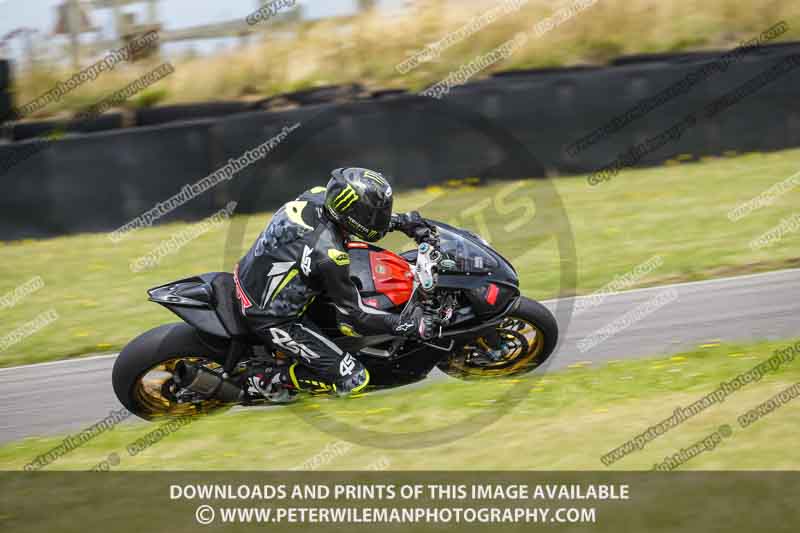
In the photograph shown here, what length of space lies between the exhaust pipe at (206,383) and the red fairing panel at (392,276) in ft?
4.20

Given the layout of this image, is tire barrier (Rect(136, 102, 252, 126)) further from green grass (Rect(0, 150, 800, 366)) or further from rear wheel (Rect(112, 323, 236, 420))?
rear wheel (Rect(112, 323, 236, 420))

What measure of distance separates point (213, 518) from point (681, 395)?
3.30 meters

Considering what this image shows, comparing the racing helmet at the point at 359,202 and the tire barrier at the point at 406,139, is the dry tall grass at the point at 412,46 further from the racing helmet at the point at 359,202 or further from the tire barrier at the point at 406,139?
the racing helmet at the point at 359,202

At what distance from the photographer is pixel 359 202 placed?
593cm

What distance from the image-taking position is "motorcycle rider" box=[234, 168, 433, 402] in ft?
19.5

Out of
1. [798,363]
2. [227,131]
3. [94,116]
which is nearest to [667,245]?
[798,363]

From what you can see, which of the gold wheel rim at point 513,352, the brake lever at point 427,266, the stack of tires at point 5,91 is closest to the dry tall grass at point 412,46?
the stack of tires at point 5,91

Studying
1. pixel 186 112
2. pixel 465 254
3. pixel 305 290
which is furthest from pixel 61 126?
pixel 465 254

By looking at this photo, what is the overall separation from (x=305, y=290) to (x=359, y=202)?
A: 710 mm

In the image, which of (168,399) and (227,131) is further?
(227,131)

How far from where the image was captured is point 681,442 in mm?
5602

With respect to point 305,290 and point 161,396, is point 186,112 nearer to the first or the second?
point 161,396

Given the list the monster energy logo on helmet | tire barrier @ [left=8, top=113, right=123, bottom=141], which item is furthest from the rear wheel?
tire barrier @ [left=8, top=113, right=123, bottom=141]

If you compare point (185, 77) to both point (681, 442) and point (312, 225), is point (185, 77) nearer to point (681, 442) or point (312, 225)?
point (312, 225)
